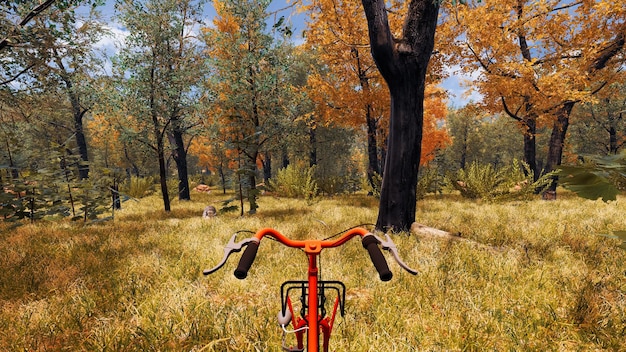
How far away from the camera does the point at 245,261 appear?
1063 millimetres

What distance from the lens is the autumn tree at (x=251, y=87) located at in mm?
8422

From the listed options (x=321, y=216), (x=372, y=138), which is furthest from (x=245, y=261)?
(x=372, y=138)

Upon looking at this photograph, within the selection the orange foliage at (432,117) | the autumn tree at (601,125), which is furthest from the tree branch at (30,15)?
the autumn tree at (601,125)

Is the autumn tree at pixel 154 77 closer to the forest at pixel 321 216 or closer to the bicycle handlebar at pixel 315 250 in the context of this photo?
the forest at pixel 321 216

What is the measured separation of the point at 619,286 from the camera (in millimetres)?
2932

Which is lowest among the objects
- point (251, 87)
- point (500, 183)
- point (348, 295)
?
point (348, 295)

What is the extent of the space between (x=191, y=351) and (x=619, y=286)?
13.9 ft

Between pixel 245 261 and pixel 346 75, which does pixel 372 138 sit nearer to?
pixel 346 75

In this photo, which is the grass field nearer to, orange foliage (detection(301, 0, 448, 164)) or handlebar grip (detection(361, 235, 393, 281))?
handlebar grip (detection(361, 235, 393, 281))

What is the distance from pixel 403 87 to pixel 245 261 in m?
4.88

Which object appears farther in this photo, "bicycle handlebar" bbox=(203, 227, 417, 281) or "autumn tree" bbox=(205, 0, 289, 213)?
"autumn tree" bbox=(205, 0, 289, 213)

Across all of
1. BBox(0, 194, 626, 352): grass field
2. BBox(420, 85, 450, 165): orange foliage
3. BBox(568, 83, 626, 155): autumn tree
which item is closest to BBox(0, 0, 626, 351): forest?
BBox(0, 194, 626, 352): grass field

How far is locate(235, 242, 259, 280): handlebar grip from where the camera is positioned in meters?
1.00

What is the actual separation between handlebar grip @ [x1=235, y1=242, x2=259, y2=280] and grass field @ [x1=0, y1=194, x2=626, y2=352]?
→ 0.53m
